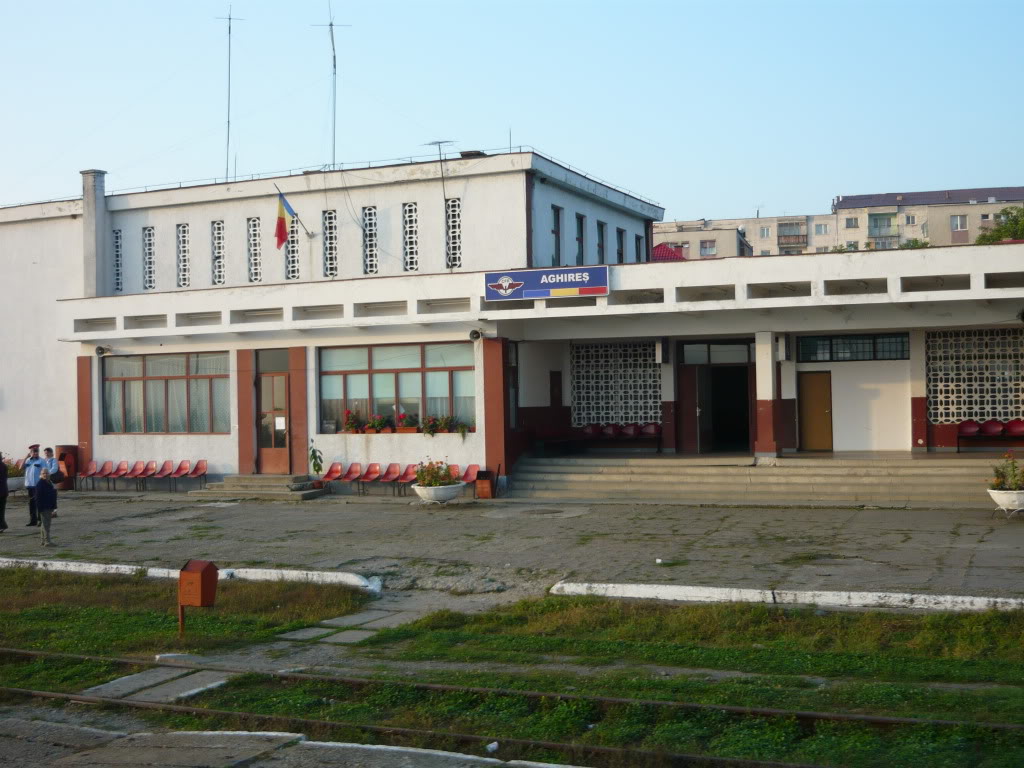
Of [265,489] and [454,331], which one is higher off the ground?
[454,331]

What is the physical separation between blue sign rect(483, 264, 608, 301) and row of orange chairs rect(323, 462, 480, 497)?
3.93 metres

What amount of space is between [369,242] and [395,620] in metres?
15.4

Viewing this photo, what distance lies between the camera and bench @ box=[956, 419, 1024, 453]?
75.3 feet

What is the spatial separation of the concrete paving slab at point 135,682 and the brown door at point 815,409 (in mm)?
17689

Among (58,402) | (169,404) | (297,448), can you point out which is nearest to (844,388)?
(297,448)

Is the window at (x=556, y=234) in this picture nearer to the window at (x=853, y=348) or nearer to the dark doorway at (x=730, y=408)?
the dark doorway at (x=730, y=408)

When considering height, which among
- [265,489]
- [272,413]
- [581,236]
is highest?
[581,236]

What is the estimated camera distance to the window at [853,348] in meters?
24.0

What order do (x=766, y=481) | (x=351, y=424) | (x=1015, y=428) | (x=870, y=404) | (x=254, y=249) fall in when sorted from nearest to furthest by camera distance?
(x=766, y=481) < (x=1015, y=428) < (x=870, y=404) < (x=351, y=424) < (x=254, y=249)

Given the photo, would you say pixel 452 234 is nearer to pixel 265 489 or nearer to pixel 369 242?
pixel 369 242

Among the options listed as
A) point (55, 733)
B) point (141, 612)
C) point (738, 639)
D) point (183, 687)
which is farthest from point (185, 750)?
point (141, 612)

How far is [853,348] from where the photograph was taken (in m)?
24.4

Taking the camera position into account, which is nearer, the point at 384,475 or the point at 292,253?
the point at 384,475

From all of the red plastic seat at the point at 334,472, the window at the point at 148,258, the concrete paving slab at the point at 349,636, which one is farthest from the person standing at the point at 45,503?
the window at the point at 148,258
